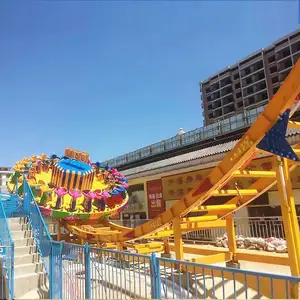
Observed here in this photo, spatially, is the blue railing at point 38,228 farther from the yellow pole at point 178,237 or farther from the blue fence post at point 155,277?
the blue fence post at point 155,277

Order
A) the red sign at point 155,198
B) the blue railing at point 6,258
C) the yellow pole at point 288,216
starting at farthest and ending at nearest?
1. the red sign at point 155,198
2. the blue railing at point 6,258
3. the yellow pole at point 288,216

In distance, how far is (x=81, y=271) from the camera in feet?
19.0

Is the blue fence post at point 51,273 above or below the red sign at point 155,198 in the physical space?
below

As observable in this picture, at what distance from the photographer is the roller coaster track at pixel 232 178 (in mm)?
4551

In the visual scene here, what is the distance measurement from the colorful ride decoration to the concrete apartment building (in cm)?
3657

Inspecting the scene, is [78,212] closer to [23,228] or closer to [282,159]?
[23,228]

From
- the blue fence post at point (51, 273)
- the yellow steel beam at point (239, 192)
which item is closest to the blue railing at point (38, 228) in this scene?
the blue fence post at point (51, 273)

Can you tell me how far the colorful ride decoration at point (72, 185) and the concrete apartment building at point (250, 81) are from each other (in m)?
36.6

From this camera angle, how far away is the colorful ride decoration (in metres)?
10.8

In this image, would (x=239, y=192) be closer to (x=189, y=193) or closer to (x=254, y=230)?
A: (x=189, y=193)

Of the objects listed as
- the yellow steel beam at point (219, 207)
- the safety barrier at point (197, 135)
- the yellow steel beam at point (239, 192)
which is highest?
the safety barrier at point (197, 135)

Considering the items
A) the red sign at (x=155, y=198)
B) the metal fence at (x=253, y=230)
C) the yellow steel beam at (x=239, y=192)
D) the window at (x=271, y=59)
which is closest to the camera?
the yellow steel beam at (x=239, y=192)

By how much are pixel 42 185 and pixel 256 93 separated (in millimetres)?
52615

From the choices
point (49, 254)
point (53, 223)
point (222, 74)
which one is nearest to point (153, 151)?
point (53, 223)
